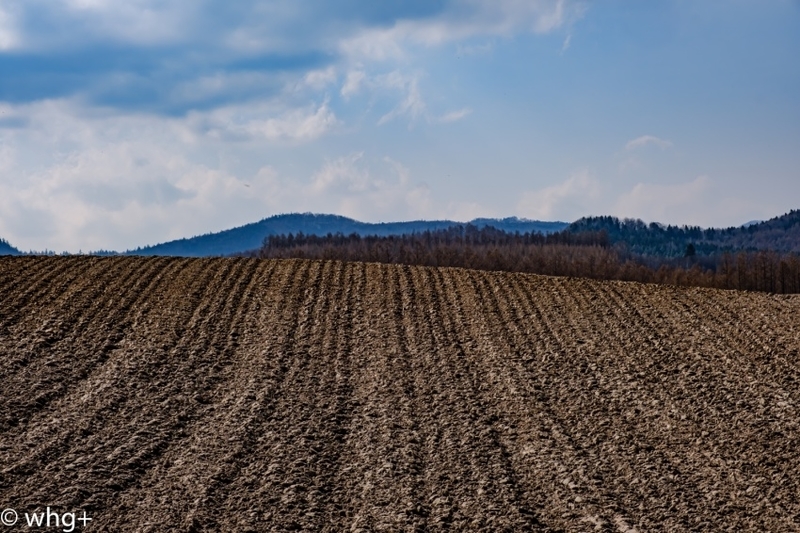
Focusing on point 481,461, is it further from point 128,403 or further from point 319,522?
point 128,403

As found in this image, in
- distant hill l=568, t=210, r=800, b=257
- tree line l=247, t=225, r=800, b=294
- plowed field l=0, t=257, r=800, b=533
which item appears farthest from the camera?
distant hill l=568, t=210, r=800, b=257

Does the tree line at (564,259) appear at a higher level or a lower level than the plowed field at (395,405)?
higher

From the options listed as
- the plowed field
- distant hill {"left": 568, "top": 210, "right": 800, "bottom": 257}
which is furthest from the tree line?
the plowed field

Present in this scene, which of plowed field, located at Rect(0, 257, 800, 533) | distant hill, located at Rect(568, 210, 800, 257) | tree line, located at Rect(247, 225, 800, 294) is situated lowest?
plowed field, located at Rect(0, 257, 800, 533)

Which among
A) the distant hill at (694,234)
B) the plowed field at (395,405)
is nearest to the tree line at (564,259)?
the distant hill at (694,234)

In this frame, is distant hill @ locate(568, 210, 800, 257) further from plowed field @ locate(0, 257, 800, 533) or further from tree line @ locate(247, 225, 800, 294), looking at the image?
plowed field @ locate(0, 257, 800, 533)

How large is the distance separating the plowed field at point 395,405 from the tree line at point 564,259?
4467 cm

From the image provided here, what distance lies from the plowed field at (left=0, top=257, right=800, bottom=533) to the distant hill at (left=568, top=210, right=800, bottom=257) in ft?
461

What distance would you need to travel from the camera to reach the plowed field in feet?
41.1

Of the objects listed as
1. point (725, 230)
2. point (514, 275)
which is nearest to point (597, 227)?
point (725, 230)

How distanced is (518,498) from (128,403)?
8828 millimetres

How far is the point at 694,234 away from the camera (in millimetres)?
180500

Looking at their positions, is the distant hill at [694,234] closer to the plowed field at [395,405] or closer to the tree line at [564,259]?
the tree line at [564,259]

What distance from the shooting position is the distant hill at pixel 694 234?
165300mm
